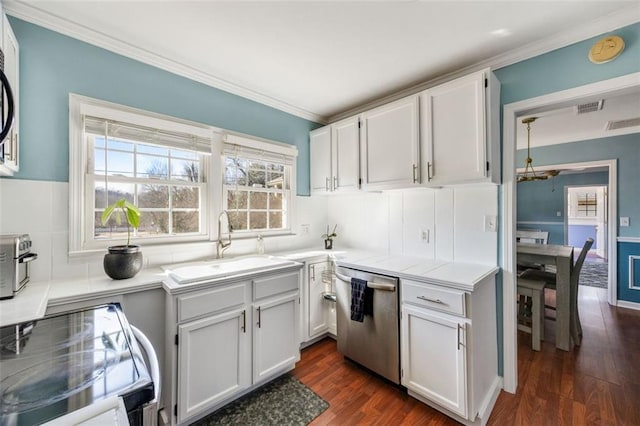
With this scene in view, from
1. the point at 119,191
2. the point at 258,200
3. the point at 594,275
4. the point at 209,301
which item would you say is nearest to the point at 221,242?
the point at 258,200

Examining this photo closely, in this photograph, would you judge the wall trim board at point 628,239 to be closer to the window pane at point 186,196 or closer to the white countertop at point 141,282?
the white countertop at point 141,282

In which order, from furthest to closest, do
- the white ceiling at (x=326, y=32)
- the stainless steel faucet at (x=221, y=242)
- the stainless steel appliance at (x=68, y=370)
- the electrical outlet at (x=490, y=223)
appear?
1. the stainless steel faucet at (x=221, y=242)
2. the electrical outlet at (x=490, y=223)
3. the white ceiling at (x=326, y=32)
4. the stainless steel appliance at (x=68, y=370)

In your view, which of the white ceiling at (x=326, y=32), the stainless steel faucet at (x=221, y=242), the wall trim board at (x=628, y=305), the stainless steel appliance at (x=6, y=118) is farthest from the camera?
Answer: the wall trim board at (x=628, y=305)

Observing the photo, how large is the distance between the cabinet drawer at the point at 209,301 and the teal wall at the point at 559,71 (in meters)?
1.92

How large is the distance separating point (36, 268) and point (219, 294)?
41.7 inches

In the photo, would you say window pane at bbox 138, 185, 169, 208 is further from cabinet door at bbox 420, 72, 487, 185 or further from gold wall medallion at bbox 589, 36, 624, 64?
gold wall medallion at bbox 589, 36, 624, 64

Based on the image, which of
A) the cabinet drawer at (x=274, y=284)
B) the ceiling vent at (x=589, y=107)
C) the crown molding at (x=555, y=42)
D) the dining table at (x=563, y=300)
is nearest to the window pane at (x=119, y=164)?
the cabinet drawer at (x=274, y=284)

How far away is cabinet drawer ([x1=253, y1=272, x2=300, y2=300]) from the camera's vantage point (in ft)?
6.07

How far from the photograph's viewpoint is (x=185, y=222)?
2.16 metres

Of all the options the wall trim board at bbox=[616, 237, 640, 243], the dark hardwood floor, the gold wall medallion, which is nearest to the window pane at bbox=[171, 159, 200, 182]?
the dark hardwood floor

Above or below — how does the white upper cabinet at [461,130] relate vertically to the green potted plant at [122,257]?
above

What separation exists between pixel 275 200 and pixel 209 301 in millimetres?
1403

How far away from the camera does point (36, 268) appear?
1.52 metres

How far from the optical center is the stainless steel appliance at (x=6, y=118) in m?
0.82
